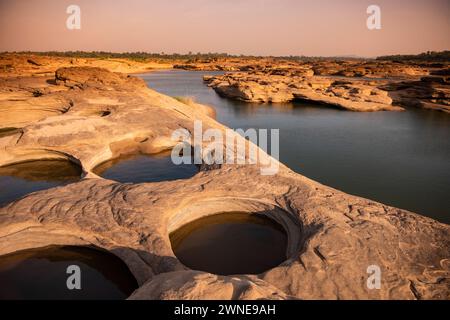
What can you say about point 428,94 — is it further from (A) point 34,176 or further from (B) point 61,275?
(B) point 61,275

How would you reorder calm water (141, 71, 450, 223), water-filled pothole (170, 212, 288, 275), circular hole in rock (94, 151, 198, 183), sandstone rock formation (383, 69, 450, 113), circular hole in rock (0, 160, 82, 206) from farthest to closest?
sandstone rock formation (383, 69, 450, 113)
calm water (141, 71, 450, 223)
circular hole in rock (94, 151, 198, 183)
circular hole in rock (0, 160, 82, 206)
water-filled pothole (170, 212, 288, 275)

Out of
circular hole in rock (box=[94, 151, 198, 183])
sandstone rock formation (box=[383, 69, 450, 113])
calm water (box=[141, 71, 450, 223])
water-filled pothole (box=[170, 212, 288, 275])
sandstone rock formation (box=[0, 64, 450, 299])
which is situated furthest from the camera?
sandstone rock formation (box=[383, 69, 450, 113])

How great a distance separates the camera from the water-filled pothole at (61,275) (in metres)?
6.71

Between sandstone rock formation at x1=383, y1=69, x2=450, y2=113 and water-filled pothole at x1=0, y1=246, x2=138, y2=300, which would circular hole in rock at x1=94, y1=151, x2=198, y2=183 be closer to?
water-filled pothole at x1=0, y1=246, x2=138, y2=300

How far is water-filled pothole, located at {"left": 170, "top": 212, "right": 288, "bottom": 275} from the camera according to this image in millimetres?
7676

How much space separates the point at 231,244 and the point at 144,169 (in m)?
6.96

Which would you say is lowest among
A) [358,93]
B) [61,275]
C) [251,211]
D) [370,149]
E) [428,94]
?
[61,275]

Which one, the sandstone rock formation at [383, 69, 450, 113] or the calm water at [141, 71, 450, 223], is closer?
the calm water at [141, 71, 450, 223]

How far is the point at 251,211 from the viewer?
990 cm

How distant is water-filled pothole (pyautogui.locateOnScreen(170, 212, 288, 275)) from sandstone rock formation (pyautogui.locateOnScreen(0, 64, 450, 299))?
34 centimetres

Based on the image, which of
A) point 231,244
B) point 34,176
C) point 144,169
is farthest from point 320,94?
point 34,176

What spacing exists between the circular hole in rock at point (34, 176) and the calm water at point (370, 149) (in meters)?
11.0

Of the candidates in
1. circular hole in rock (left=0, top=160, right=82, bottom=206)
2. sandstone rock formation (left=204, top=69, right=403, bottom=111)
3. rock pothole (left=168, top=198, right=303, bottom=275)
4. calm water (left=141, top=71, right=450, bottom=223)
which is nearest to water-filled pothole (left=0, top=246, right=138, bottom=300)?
rock pothole (left=168, top=198, right=303, bottom=275)

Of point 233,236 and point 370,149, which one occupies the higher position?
point 370,149
